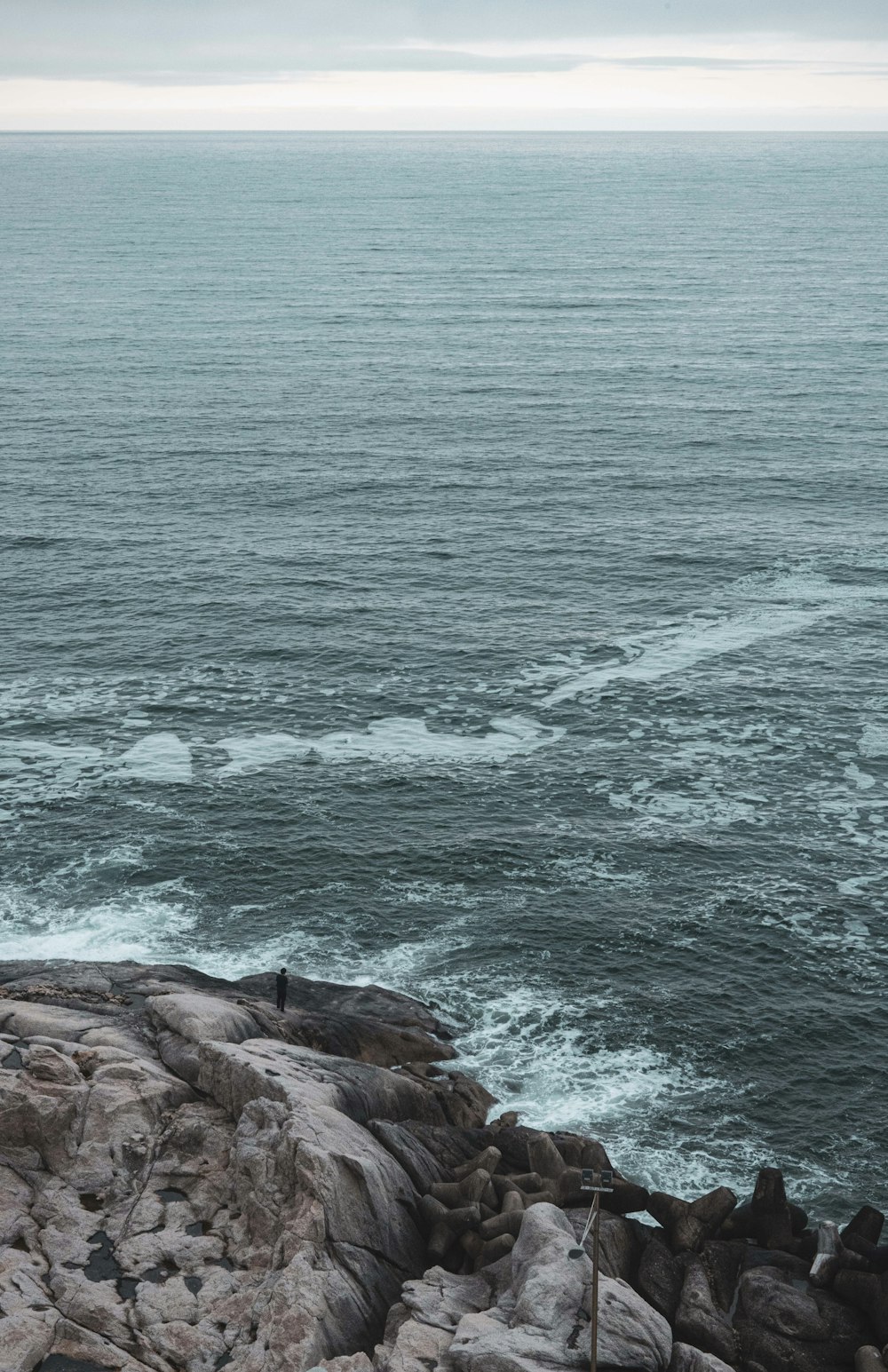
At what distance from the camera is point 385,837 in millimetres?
85375

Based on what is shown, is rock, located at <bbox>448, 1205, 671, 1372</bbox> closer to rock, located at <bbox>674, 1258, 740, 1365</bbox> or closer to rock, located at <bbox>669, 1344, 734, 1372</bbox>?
rock, located at <bbox>669, 1344, 734, 1372</bbox>

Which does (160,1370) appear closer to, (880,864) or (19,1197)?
(19,1197)

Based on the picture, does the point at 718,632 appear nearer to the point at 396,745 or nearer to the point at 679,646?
the point at 679,646

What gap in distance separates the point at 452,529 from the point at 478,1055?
7612 cm

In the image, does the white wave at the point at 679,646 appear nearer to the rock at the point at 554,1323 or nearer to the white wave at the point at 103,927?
the white wave at the point at 103,927

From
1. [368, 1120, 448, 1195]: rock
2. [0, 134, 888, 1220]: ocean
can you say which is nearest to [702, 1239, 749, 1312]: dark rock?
[0, 134, 888, 1220]: ocean

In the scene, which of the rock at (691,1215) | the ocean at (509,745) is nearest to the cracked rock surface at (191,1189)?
the rock at (691,1215)

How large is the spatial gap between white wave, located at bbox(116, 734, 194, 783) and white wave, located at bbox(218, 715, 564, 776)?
2751 millimetres

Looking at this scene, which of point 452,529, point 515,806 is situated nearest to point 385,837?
point 515,806

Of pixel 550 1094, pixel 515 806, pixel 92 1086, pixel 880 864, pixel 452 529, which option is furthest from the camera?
pixel 452 529

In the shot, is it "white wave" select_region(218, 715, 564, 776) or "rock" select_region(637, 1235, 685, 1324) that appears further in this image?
"white wave" select_region(218, 715, 564, 776)

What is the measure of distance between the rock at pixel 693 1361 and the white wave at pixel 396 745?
170 feet

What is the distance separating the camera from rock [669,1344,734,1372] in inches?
1704

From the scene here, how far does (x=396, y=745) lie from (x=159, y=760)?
16741mm
